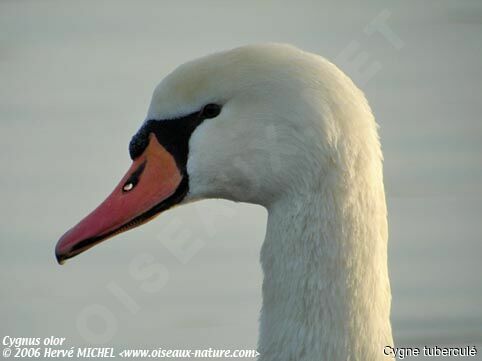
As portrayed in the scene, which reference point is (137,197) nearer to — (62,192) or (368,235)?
(368,235)

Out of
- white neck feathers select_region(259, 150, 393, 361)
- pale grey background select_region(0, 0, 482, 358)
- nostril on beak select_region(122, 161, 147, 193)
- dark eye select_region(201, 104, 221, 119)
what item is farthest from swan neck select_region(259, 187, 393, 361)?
pale grey background select_region(0, 0, 482, 358)

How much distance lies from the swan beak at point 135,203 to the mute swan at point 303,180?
19 cm

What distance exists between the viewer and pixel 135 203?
18.4ft

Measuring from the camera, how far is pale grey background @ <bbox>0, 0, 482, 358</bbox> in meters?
8.70

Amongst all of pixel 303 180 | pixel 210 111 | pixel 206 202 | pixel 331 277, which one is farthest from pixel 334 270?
pixel 206 202

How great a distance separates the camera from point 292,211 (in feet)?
17.3

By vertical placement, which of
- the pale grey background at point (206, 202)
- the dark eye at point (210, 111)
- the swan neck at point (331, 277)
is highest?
the pale grey background at point (206, 202)

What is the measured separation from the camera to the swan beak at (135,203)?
5562 mm

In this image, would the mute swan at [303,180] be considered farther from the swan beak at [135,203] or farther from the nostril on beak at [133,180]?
the nostril on beak at [133,180]

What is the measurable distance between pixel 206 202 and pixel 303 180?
4.25 m

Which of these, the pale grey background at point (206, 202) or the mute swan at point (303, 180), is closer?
the mute swan at point (303, 180)

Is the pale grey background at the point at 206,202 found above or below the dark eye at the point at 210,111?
above

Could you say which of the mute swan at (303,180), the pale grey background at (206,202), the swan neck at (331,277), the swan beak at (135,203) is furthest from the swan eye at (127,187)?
the pale grey background at (206,202)

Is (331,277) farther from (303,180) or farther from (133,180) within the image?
(133,180)
